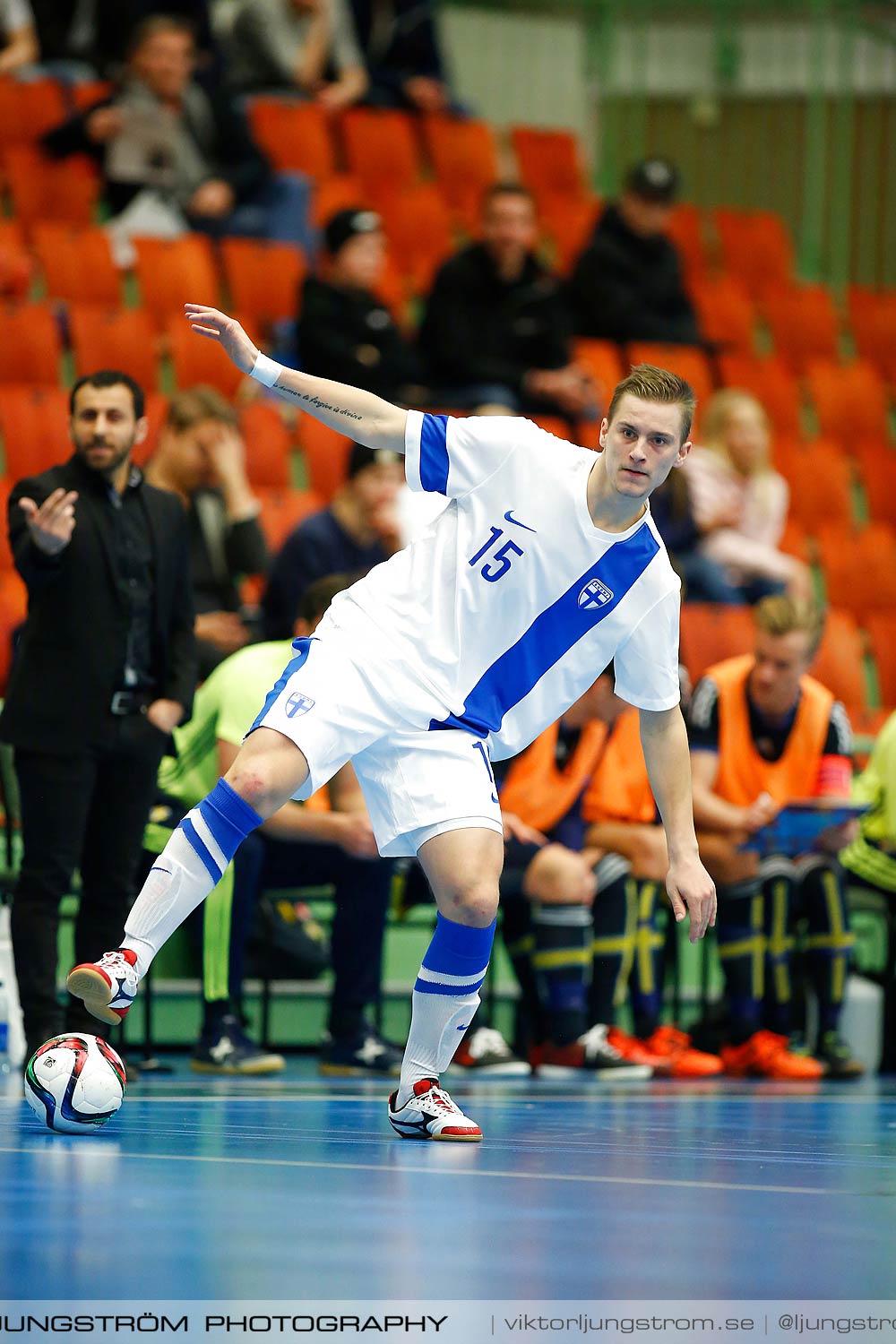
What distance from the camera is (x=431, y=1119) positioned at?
13.8ft

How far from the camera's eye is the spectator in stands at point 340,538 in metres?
6.59

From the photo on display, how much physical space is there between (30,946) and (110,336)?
12.9ft

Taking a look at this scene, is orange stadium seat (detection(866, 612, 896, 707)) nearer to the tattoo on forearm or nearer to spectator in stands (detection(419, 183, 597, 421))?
spectator in stands (detection(419, 183, 597, 421))

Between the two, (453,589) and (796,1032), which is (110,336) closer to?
(796,1032)

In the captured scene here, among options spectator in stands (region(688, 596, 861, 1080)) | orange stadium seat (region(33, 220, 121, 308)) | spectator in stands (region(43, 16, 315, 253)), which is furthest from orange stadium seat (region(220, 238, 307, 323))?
spectator in stands (region(688, 596, 861, 1080))

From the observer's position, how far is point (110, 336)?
27.5 ft

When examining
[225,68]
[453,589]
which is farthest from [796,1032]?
[225,68]

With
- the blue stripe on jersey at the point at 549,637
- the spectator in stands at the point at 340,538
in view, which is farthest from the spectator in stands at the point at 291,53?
the blue stripe on jersey at the point at 549,637

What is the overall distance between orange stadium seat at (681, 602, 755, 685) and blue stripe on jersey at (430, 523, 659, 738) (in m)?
3.72

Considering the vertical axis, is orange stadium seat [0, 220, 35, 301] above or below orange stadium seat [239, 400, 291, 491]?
above

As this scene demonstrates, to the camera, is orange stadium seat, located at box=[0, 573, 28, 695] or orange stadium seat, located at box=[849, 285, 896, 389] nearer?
orange stadium seat, located at box=[0, 573, 28, 695]

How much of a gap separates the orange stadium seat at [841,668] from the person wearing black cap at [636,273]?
7.51 feet

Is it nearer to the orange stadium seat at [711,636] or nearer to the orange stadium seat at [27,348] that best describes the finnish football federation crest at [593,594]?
the orange stadium seat at [711,636]

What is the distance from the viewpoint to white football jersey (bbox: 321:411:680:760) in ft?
13.7
